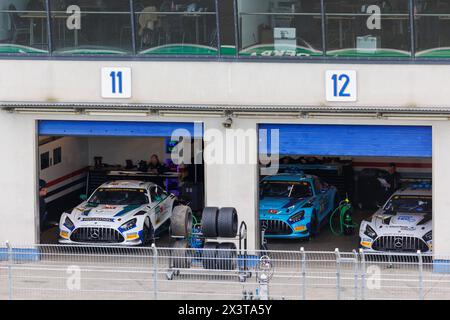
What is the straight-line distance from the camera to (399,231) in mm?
26578

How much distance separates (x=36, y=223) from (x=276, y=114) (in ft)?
17.2

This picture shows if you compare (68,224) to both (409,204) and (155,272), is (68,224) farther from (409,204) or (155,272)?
(409,204)

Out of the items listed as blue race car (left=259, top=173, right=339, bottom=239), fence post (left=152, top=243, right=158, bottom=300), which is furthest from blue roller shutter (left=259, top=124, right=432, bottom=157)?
fence post (left=152, top=243, right=158, bottom=300)

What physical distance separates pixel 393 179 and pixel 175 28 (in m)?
8.76

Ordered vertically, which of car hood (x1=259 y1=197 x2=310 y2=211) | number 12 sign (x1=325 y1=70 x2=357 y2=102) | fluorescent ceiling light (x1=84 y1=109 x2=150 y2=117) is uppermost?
number 12 sign (x1=325 y1=70 x2=357 y2=102)

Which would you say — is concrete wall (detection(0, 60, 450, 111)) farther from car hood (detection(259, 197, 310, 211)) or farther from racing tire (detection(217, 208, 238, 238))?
car hood (detection(259, 197, 310, 211))

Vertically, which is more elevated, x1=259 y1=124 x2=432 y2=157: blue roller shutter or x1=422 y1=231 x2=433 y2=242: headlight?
x1=259 y1=124 x2=432 y2=157: blue roller shutter

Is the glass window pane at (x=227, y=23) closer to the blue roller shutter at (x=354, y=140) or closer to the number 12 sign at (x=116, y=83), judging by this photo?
the blue roller shutter at (x=354, y=140)

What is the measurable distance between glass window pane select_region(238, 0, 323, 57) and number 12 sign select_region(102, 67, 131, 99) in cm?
234

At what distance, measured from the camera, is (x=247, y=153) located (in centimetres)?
2644

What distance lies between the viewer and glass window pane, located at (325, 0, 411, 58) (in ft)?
84.3

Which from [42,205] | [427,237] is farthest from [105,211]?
[427,237]

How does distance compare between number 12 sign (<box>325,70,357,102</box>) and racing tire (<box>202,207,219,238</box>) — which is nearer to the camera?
racing tire (<box>202,207,219,238</box>)
